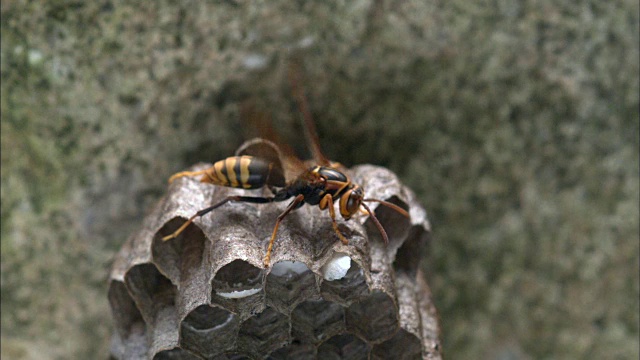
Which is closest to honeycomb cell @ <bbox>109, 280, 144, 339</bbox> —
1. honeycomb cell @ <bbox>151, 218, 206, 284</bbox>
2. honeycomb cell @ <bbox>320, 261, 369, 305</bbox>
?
honeycomb cell @ <bbox>151, 218, 206, 284</bbox>

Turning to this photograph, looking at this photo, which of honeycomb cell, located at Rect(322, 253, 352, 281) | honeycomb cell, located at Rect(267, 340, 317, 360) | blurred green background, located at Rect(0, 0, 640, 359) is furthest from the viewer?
blurred green background, located at Rect(0, 0, 640, 359)

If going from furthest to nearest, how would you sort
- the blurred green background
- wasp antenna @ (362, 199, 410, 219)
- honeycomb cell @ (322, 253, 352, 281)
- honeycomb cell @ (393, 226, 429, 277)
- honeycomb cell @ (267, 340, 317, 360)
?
the blurred green background → honeycomb cell @ (393, 226, 429, 277) → wasp antenna @ (362, 199, 410, 219) → honeycomb cell @ (267, 340, 317, 360) → honeycomb cell @ (322, 253, 352, 281)

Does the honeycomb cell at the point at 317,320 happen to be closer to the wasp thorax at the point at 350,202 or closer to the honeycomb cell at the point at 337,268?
the honeycomb cell at the point at 337,268

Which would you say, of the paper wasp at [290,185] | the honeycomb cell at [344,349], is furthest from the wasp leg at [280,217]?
the honeycomb cell at [344,349]

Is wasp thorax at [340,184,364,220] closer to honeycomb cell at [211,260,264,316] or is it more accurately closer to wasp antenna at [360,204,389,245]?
wasp antenna at [360,204,389,245]

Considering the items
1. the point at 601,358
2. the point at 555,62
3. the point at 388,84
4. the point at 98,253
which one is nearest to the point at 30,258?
the point at 98,253

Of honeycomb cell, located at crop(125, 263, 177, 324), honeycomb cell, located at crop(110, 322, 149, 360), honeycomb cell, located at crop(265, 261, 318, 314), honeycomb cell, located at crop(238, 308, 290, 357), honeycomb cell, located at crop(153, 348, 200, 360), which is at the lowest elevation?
honeycomb cell, located at crop(238, 308, 290, 357)
